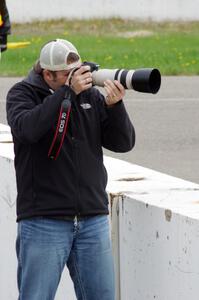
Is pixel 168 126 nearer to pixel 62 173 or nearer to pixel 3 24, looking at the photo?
pixel 3 24

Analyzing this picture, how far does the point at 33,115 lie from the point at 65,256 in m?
0.62

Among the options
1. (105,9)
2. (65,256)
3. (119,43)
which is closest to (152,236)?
(65,256)

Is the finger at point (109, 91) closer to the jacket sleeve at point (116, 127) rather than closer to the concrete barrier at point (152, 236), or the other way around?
the jacket sleeve at point (116, 127)

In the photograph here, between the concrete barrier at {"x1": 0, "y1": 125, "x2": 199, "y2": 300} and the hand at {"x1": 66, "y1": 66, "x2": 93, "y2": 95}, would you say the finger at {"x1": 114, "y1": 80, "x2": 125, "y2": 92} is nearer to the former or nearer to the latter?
the hand at {"x1": 66, "y1": 66, "x2": 93, "y2": 95}

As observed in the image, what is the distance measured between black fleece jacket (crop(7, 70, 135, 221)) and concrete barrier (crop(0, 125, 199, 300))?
18 cm

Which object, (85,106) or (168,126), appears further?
(168,126)

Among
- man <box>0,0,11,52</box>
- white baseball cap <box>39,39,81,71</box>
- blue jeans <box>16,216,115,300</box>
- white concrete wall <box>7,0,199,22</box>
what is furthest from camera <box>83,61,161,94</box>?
white concrete wall <box>7,0,199,22</box>

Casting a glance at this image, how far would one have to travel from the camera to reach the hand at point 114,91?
502 centimetres

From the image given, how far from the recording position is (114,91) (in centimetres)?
505

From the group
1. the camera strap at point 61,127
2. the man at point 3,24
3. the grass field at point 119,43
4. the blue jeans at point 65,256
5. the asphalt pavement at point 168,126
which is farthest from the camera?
the grass field at point 119,43

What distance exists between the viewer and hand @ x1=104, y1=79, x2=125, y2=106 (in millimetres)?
5016

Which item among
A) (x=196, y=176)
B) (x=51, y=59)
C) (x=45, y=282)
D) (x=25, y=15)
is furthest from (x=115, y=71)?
(x=25, y=15)

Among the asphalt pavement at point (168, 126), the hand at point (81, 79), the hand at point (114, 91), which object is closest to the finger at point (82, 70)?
the hand at point (81, 79)

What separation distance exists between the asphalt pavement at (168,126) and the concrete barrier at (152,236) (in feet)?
15.4
